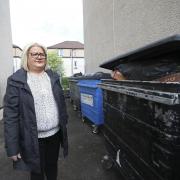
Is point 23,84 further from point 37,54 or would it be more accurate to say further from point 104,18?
point 104,18

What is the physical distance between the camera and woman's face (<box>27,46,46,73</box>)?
2.41m

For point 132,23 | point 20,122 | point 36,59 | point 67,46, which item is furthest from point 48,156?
point 67,46

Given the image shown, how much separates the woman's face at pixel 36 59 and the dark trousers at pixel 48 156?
0.75m

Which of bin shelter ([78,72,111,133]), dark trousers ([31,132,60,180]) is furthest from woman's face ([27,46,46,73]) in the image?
bin shelter ([78,72,111,133])

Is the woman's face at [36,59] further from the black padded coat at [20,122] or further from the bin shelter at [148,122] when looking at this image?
the bin shelter at [148,122]

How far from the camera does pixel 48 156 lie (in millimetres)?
2660

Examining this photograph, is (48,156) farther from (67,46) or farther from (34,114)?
(67,46)

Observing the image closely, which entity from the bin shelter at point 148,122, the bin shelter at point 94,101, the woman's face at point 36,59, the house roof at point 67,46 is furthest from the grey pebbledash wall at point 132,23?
the house roof at point 67,46

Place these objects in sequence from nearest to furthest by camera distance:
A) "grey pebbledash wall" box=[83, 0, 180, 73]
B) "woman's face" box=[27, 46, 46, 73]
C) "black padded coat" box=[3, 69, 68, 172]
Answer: "black padded coat" box=[3, 69, 68, 172]
"woman's face" box=[27, 46, 46, 73]
"grey pebbledash wall" box=[83, 0, 180, 73]

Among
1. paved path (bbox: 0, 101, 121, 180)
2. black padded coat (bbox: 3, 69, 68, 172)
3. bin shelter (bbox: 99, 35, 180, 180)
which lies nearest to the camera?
bin shelter (bbox: 99, 35, 180, 180)

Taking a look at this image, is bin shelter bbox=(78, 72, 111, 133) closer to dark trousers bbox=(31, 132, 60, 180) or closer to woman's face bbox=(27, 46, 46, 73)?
dark trousers bbox=(31, 132, 60, 180)

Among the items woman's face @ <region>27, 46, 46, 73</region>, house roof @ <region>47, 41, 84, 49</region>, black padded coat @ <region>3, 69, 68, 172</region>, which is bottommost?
black padded coat @ <region>3, 69, 68, 172</region>

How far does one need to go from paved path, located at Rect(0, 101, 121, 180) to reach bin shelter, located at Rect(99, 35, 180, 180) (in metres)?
0.72

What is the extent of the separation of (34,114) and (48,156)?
64 centimetres
